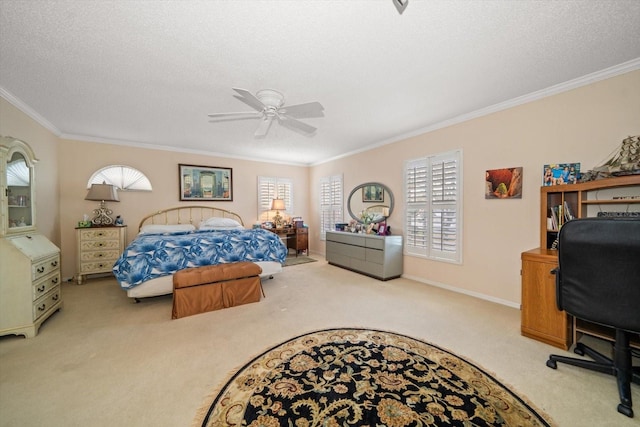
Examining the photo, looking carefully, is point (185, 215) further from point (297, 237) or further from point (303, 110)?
point (303, 110)

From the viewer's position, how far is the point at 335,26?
1848 mm

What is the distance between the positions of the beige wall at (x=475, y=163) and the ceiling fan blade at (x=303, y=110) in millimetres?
2407

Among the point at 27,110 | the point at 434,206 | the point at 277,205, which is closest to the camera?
the point at 27,110

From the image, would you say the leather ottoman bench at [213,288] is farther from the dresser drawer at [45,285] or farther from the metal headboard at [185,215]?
the metal headboard at [185,215]

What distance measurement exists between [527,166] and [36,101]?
6374 millimetres

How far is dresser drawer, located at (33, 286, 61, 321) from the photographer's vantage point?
2.55 m

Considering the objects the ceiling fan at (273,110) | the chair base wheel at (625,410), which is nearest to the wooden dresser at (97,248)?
the ceiling fan at (273,110)

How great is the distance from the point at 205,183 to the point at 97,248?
2337 millimetres

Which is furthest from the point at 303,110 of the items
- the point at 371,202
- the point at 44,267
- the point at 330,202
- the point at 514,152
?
the point at 330,202

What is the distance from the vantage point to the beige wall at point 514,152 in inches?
98.5

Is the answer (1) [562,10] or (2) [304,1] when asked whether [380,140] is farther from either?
(2) [304,1]

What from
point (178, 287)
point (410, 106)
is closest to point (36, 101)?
point (178, 287)

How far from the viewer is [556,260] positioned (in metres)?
2.24

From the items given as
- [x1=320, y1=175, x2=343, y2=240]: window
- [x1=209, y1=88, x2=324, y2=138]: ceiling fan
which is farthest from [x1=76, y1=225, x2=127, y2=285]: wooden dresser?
[x1=320, y1=175, x2=343, y2=240]: window
